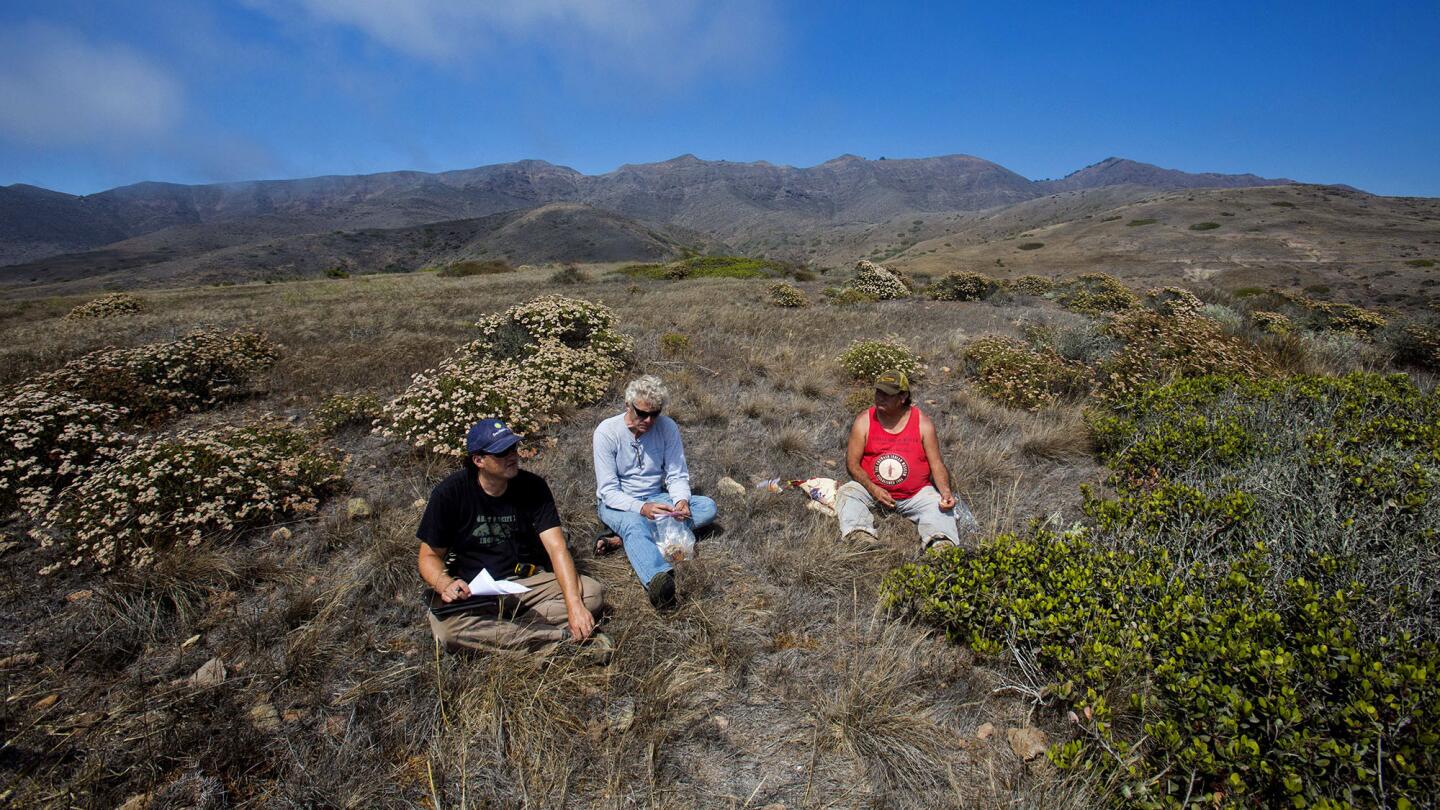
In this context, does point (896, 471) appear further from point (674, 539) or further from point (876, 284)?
point (876, 284)

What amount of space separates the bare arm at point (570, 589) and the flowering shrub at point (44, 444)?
389cm

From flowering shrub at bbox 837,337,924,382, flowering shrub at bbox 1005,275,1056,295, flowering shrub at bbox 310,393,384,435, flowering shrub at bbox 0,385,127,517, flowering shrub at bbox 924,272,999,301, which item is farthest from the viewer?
flowering shrub at bbox 1005,275,1056,295

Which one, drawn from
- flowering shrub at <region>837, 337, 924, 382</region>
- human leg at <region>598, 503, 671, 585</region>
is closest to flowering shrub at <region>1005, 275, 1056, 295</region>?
flowering shrub at <region>837, 337, 924, 382</region>

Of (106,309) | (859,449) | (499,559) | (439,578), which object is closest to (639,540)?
(499,559)

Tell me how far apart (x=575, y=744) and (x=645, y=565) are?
45.3 inches

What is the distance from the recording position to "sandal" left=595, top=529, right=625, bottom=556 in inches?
147

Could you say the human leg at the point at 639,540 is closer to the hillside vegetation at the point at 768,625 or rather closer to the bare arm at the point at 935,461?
the hillside vegetation at the point at 768,625

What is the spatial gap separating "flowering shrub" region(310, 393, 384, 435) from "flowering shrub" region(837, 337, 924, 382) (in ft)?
19.4

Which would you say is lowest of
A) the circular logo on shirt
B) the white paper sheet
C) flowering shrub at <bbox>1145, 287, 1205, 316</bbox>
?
the white paper sheet

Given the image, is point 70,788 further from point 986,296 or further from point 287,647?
point 986,296

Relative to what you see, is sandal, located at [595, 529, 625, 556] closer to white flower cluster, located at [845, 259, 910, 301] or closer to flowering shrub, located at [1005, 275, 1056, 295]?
white flower cluster, located at [845, 259, 910, 301]

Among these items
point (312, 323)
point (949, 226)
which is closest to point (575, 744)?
point (312, 323)

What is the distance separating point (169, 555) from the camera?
3.24 metres

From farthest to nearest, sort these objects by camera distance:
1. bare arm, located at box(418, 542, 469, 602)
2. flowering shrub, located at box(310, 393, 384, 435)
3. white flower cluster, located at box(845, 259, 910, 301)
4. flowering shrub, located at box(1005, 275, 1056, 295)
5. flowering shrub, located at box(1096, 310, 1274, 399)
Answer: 1. flowering shrub, located at box(1005, 275, 1056, 295)
2. white flower cluster, located at box(845, 259, 910, 301)
3. flowering shrub, located at box(1096, 310, 1274, 399)
4. flowering shrub, located at box(310, 393, 384, 435)
5. bare arm, located at box(418, 542, 469, 602)
